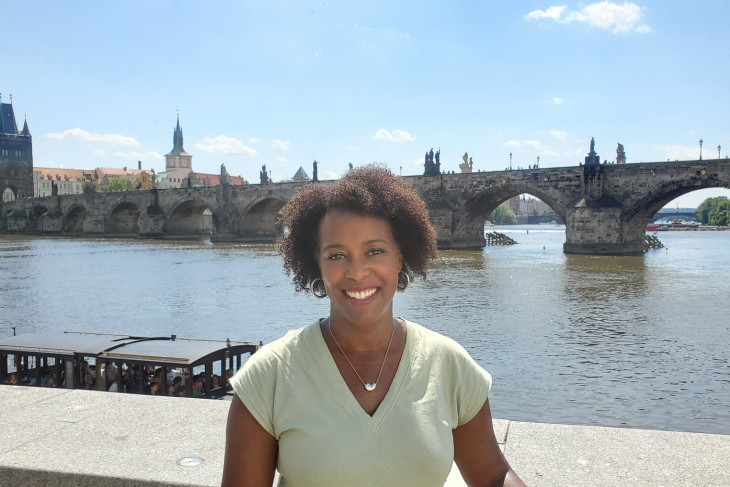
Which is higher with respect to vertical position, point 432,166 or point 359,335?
point 432,166

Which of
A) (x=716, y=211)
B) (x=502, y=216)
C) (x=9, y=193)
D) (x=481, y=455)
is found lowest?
(x=481, y=455)

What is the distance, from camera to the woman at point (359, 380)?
1638 mm

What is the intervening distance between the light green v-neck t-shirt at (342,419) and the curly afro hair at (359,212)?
0.36 metres

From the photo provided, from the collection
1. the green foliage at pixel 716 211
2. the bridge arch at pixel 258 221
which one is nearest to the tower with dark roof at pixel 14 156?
the bridge arch at pixel 258 221

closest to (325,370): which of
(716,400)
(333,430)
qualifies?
(333,430)

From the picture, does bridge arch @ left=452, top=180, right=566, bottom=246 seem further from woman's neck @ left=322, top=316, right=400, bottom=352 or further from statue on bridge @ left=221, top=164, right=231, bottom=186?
woman's neck @ left=322, top=316, right=400, bottom=352

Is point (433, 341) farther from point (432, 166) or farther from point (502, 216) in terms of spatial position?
point (502, 216)

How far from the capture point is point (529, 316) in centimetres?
1614

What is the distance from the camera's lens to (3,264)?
32.6m

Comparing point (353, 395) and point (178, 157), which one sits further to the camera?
point (178, 157)

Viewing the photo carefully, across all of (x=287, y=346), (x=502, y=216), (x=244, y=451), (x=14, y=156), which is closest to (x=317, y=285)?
(x=287, y=346)

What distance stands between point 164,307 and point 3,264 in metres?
18.4

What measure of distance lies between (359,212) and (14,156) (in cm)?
Answer: 10436

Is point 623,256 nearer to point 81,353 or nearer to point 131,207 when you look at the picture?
point 81,353
